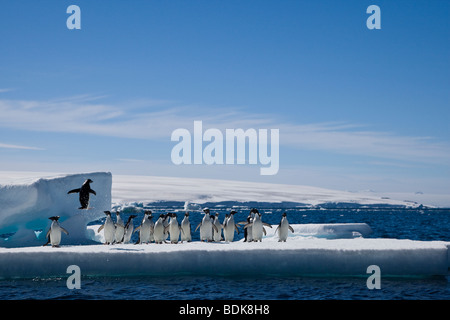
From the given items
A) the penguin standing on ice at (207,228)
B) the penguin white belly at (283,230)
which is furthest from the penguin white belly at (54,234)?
the penguin white belly at (283,230)

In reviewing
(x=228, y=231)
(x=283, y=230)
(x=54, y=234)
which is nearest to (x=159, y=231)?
(x=228, y=231)

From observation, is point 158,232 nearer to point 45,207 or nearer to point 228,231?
→ point 228,231

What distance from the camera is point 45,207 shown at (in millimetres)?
19781

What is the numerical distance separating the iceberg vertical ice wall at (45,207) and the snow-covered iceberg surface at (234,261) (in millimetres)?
6497

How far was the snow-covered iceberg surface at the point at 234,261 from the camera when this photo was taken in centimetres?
1255

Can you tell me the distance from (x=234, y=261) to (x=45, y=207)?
9953 millimetres

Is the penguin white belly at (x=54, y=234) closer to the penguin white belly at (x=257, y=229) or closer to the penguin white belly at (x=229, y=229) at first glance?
the penguin white belly at (x=229, y=229)

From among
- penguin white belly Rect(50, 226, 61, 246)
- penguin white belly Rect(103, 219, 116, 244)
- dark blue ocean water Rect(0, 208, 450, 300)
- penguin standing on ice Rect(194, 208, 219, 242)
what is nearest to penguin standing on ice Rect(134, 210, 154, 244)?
penguin white belly Rect(103, 219, 116, 244)

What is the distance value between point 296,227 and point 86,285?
47.3ft

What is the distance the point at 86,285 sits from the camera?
11836 millimetres

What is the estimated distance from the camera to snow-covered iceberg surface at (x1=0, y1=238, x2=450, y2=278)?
1255cm

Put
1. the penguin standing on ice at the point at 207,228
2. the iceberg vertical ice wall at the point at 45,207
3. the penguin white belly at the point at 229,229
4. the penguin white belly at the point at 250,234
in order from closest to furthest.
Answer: the penguin standing on ice at the point at 207,228
the penguin white belly at the point at 229,229
the penguin white belly at the point at 250,234
the iceberg vertical ice wall at the point at 45,207
